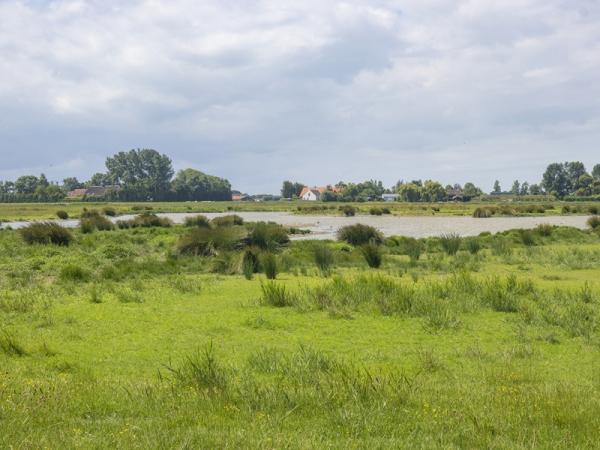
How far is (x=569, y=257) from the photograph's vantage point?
22469 mm

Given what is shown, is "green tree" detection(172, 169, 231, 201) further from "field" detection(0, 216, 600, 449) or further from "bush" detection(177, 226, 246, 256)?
"field" detection(0, 216, 600, 449)

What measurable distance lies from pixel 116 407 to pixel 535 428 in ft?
13.5

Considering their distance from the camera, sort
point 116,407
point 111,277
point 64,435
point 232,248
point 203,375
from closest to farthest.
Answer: point 64,435
point 116,407
point 203,375
point 111,277
point 232,248

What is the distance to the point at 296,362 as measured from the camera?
7.85 m

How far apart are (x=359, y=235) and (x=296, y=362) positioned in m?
23.3

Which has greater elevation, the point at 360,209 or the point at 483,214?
the point at 360,209

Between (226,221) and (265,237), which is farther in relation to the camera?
(226,221)

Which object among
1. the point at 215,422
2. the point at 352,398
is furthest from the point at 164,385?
the point at 352,398

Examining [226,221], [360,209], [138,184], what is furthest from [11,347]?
[138,184]

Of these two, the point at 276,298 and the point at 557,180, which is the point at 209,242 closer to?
the point at 276,298

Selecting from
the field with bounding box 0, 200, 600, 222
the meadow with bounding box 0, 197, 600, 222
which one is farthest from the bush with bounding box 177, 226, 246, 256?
the field with bounding box 0, 200, 600, 222

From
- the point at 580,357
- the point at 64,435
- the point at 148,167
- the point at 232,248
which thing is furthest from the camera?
the point at 148,167

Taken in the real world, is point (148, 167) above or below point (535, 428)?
above

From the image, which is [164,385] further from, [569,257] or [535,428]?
[569,257]
